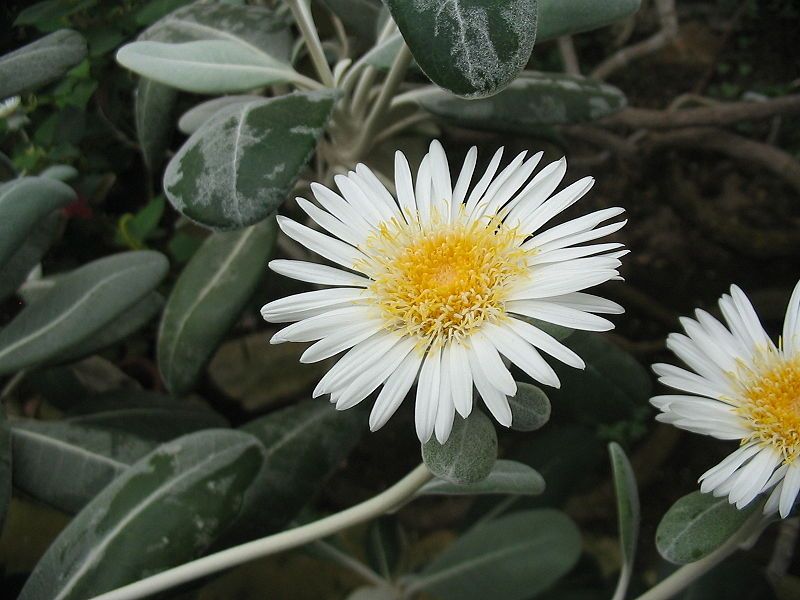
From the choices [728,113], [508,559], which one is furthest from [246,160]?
[728,113]

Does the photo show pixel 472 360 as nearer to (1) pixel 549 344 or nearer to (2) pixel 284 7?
(1) pixel 549 344

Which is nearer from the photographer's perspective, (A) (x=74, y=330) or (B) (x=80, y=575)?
(B) (x=80, y=575)

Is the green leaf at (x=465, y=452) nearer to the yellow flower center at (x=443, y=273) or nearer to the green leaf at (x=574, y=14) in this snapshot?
the yellow flower center at (x=443, y=273)

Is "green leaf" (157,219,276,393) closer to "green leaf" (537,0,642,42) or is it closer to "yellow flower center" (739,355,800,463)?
"green leaf" (537,0,642,42)

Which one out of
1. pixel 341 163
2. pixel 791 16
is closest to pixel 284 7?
pixel 341 163

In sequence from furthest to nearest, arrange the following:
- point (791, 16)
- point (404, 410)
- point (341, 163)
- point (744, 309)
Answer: point (791, 16) < point (404, 410) < point (341, 163) < point (744, 309)

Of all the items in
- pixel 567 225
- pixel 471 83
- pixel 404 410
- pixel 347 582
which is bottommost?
pixel 347 582
